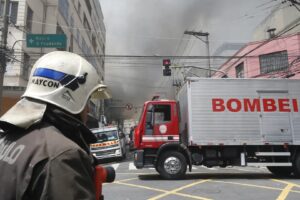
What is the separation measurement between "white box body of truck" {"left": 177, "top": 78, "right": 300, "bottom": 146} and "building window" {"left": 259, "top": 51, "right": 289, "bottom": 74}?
14.9 m

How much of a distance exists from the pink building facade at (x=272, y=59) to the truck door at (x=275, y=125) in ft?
39.9

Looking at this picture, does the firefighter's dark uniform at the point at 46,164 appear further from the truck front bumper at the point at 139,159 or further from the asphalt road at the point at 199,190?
the truck front bumper at the point at 139,159

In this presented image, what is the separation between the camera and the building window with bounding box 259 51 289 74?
2719 centimetres

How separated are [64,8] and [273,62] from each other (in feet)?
55.8

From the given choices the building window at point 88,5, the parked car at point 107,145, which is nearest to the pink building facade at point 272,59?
the parked car at point 107,145

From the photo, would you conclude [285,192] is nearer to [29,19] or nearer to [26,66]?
[26,66]

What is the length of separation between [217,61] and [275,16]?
650cm

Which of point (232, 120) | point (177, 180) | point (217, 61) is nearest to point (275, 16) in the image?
point (217, 61)

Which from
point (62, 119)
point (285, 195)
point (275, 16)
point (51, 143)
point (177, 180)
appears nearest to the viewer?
point (51, 143)

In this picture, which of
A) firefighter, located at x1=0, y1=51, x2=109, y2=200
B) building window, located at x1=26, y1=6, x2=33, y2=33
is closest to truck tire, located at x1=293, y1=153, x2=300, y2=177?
firefighter, located at x1=0, y1=51, x2=109, y2=200

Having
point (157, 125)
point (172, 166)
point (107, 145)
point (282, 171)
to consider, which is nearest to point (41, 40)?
point (157, 125)

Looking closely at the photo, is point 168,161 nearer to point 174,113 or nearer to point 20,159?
point 174,113

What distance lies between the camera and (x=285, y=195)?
9.26 metres

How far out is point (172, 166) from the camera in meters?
12.4
